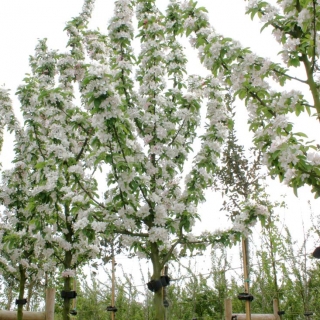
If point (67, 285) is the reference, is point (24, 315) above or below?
below

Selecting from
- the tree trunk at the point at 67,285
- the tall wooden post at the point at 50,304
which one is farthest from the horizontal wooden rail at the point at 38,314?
the tree trunk at the point at 67,285

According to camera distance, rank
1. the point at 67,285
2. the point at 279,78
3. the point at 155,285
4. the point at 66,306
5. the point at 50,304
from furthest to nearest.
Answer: the point at 50,304 < the point at 67,285 < the point at 66,306 < the point at 155,285 < the point at 279,78

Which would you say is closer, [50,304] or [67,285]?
[67,285]

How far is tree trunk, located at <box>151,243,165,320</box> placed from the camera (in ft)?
14.8

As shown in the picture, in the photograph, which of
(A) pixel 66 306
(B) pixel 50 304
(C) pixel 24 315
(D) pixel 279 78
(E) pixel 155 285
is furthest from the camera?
(B) pixel 50 304

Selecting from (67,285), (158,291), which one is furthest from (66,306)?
(158,291)

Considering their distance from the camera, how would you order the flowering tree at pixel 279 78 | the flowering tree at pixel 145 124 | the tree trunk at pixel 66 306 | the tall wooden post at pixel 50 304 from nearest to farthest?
the flowering tree at pixel 279 78 < the flowering tree at pixel 145 124 < the tree trunk at pixel 66 306 < the tall wooden post at pixel 50 304

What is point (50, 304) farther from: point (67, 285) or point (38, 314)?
point (67, 285)

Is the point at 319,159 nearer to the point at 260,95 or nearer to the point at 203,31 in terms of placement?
the point at 260,95

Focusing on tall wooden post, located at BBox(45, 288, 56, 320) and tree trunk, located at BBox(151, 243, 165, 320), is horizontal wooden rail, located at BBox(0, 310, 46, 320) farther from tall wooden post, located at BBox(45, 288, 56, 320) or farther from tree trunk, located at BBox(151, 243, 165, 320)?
tree trunk, located at BBox(151, 243, 165, 320)

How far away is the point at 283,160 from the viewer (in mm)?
2826

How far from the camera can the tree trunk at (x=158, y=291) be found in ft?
14.8

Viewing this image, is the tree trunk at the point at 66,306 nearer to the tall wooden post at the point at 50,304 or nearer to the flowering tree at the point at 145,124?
the flowering tree at the point at 145,124

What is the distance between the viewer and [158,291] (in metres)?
4.59
